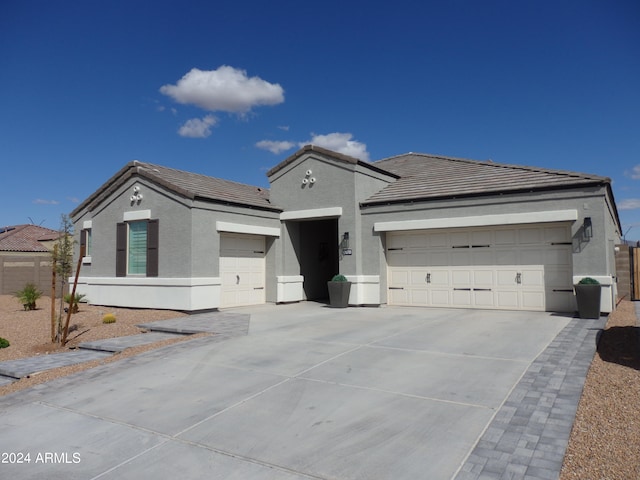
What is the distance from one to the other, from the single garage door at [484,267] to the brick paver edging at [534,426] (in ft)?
19.7

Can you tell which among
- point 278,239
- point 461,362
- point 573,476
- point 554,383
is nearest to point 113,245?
point 278,239

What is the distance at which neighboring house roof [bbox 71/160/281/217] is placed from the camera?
1452 cm

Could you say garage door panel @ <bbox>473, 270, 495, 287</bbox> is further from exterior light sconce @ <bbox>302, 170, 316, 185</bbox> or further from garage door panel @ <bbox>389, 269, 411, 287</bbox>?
exterior light sconce @ <bbox>302, 170, 316, 185</bbox>

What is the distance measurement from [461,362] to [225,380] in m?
3.55

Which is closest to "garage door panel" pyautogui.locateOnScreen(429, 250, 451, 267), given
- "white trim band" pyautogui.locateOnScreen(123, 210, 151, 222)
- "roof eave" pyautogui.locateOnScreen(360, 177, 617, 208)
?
"roof eave" pyautogui.locateOnScreen(360, 177, 617, 208)

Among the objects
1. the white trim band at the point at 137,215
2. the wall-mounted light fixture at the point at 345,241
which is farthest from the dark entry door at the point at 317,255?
the white trim band at the point at 137,215

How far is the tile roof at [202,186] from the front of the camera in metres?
14.5

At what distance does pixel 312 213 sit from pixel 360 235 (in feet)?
6.22

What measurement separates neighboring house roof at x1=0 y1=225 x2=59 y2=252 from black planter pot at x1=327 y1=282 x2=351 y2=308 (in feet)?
92.1

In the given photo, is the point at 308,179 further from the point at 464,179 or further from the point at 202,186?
the point at 464,179

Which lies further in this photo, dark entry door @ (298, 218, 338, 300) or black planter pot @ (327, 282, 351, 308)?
dark entry door @ (298, 218, 338, 300)

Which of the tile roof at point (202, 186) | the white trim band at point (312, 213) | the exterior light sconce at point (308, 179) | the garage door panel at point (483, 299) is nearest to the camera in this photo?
the garage door panel at point (483, 299)

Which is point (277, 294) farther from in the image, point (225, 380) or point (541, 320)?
point (225, 380)

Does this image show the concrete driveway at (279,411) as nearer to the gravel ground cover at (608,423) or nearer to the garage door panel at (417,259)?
the gravel ground cover at (608,423)
